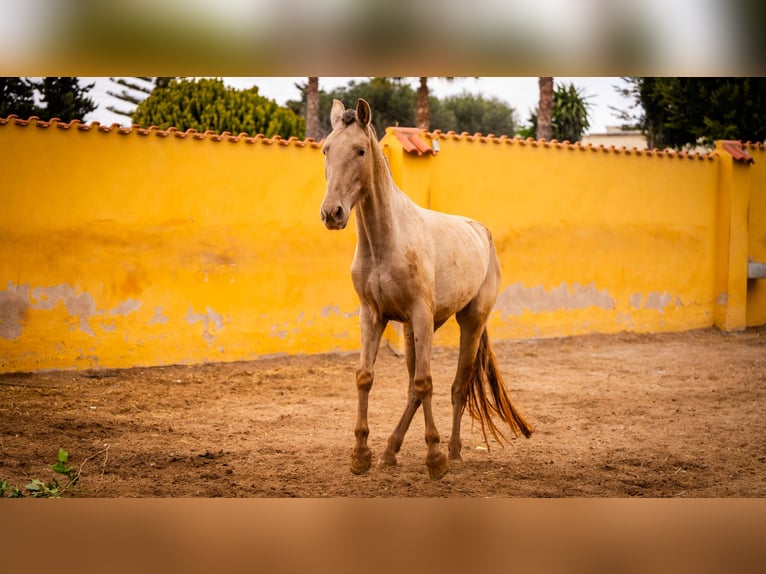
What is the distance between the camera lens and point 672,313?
11.8 metres

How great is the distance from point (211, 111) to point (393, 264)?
44.9ft

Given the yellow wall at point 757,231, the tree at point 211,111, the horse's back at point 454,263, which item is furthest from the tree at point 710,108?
the horse's back at point 454,263

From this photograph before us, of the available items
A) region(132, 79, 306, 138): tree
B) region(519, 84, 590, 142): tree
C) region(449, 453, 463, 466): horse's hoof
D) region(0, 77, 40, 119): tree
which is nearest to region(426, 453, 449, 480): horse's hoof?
region(449, 453, 463, 466): horse's hoof

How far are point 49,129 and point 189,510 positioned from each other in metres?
7.42

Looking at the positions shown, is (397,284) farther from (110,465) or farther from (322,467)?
(110,465)

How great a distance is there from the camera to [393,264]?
4207 mm

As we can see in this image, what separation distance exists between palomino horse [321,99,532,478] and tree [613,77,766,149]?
13663mm

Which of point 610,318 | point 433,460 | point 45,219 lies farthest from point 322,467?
point 610,318

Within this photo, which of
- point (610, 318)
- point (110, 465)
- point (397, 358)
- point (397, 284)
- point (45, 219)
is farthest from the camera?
point (610, 318)

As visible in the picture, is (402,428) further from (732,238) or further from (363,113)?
(732,238)

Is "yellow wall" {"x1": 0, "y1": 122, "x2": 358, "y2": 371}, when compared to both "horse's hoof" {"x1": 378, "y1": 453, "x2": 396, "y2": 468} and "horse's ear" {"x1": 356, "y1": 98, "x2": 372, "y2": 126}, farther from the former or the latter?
"horse's ear" {"x1": 356, "y1": 98, "x2": 372, "y2": 126}

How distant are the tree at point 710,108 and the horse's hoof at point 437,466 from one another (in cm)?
1434

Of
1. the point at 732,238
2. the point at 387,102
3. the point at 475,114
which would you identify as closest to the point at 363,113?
the point at 732,238

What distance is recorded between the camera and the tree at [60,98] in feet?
68.1
